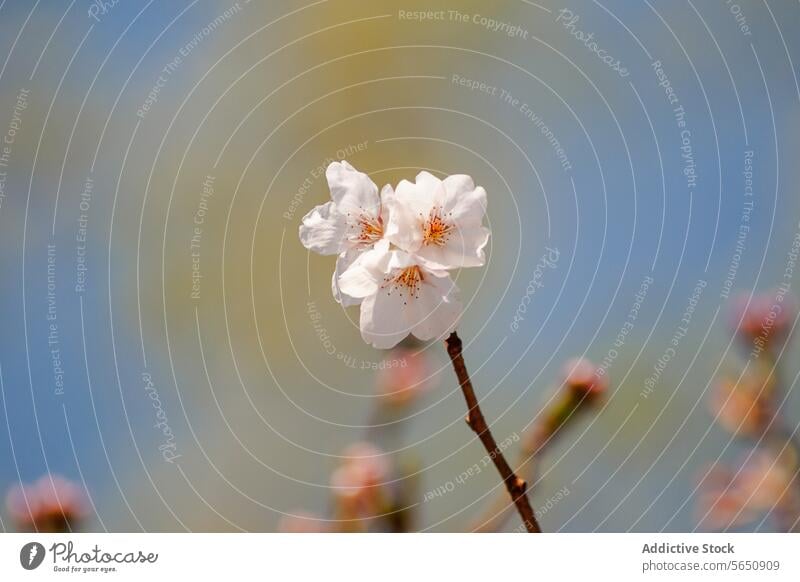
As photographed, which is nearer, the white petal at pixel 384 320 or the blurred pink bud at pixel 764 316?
the white petal at pixel 384 320

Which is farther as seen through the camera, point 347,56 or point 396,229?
point 347,56

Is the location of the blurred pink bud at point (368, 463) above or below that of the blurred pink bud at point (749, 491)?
above

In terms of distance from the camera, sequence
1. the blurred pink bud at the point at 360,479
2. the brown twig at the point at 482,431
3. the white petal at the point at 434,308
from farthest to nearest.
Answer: the blurred pink bud at the point at 360,479
the white petal at the point at 434,308
the brown twig at the point at 482,431

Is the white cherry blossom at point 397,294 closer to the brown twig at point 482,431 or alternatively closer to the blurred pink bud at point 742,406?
the brown twig at point 482,431

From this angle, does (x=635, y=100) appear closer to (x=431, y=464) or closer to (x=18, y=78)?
(x=431, y=464)

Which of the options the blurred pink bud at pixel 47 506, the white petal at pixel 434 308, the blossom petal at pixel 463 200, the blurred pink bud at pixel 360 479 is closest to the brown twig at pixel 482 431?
the white petal at pixel 434 308
